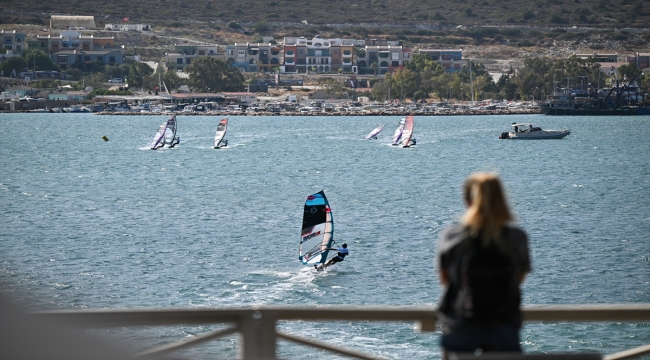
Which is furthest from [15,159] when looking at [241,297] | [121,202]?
[241,297]

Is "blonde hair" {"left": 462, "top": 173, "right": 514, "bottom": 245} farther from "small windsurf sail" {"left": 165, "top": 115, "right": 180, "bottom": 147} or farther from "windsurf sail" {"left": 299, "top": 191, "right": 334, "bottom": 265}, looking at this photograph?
"small windsurf sail" {"left": 165, "top": 115, "right": 180, "bottom": 147}

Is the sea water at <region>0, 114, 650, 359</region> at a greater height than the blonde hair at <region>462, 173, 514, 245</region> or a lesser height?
lesser

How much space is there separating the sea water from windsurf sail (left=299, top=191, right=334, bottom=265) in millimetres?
586

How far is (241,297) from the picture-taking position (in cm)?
2545

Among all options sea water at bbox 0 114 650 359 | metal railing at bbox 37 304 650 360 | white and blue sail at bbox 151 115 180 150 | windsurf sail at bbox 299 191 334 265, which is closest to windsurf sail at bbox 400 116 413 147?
sea water at bbox 0 114 650 359

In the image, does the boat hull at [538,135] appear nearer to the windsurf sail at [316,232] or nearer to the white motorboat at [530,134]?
the white motorboat at [530,134]

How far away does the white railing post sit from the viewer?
627 cm

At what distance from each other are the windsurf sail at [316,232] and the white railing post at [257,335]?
23954 millimetres

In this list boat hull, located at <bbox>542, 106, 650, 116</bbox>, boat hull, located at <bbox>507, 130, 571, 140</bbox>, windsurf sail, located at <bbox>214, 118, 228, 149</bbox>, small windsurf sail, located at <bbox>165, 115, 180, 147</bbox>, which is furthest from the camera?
boat hull, located at <bbox>542, 106, 650, 116</bbox>

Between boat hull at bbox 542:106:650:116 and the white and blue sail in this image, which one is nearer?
the white and blue sail

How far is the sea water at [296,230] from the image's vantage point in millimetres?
24172

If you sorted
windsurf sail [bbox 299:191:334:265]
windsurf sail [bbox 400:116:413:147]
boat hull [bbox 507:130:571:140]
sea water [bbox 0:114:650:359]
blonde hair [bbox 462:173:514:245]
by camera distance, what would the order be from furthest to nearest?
1. boat hull [bbox 507:130:571:140]
2. windsurf sail [bbox 400:116:413:147]
3. windsurf sail [bbox 299:191:334:265]
4. sea water [bbox 0:114:650:359]
5. blonde hair [bbox 462:173:514:245]

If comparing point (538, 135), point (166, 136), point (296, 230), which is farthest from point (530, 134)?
point (296, 230)

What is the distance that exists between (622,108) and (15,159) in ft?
421
